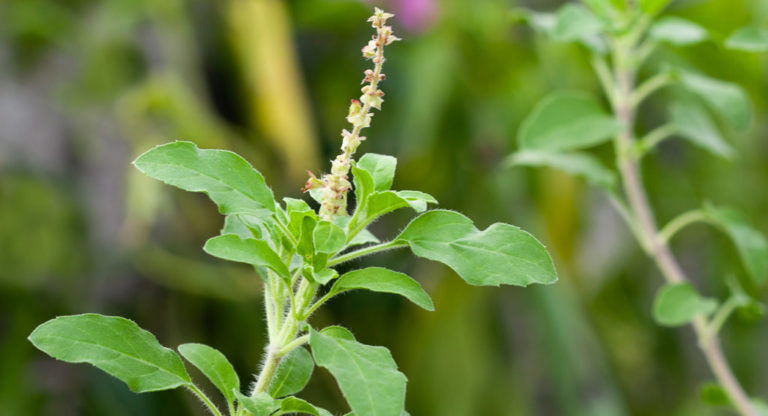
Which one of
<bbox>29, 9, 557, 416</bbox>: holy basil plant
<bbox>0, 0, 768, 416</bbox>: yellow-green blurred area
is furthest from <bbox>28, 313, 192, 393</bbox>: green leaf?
<bbox>0, 0, 768, 416</bbox>: yellow-green blurred area

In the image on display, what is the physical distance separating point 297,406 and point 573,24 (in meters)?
0.20

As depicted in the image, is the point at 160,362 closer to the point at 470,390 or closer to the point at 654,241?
the point at 654,241

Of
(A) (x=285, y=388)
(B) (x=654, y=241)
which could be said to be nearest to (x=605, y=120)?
(B) (x=654, y=241)

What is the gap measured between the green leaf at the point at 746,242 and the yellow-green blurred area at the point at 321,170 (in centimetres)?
58

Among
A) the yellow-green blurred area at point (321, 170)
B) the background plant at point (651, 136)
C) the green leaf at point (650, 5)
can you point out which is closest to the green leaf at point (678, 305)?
the background plant at point (651, 136)

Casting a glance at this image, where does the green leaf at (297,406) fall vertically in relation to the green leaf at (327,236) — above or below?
below

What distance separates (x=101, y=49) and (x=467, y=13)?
1.46ft

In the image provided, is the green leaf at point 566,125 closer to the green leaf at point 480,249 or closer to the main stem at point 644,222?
the main stem at point 644,222

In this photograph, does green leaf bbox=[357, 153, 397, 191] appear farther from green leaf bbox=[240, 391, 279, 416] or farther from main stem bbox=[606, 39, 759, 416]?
main stem bbox=[606, 39, 759, 416]

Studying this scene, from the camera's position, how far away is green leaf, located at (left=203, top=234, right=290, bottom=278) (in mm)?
181

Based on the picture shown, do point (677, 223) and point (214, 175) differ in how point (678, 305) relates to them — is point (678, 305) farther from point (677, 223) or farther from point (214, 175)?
point (214, 175)

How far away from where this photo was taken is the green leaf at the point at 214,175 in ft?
0.60

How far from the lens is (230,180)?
19 cm

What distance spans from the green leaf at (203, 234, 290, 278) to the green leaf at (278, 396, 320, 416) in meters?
0.03
